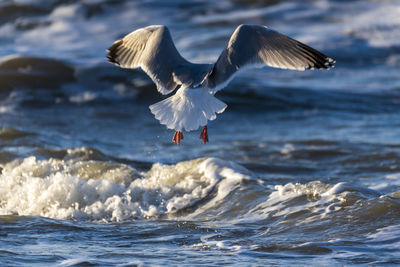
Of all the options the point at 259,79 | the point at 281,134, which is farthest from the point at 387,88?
the point at 281,134

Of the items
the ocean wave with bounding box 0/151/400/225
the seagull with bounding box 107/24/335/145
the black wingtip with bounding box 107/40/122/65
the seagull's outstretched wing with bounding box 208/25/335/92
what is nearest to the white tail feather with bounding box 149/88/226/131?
the seagull with bounding box 107/24/335/145

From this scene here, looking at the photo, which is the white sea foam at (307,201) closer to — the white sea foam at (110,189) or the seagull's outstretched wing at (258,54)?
the white sea foam at (110,189)

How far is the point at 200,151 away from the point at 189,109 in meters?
3.36

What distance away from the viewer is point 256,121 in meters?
10.2

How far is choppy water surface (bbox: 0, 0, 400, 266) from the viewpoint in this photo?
4668 mm

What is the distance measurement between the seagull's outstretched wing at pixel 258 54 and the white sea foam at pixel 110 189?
1169mm

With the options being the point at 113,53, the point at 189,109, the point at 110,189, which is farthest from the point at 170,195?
the point at 113,53

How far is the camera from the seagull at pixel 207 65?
5082mm

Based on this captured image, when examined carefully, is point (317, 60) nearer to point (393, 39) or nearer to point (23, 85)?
point (23, 85)

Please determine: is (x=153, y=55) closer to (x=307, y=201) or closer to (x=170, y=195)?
(x=170, y=195)

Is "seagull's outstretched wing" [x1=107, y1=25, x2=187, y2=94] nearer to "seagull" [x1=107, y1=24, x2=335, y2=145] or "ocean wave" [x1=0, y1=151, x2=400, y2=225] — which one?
"seagull" [x1=107, y1=24, x2=335, y2=145]

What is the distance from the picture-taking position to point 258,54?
18.2 ft

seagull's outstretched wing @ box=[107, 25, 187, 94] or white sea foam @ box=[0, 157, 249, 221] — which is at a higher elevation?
seagull's outstretched wing @ box=[107, 25, 187, 94]

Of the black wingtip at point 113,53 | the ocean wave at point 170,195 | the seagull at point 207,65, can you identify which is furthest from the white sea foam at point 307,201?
the black wingtip at point 113,53
